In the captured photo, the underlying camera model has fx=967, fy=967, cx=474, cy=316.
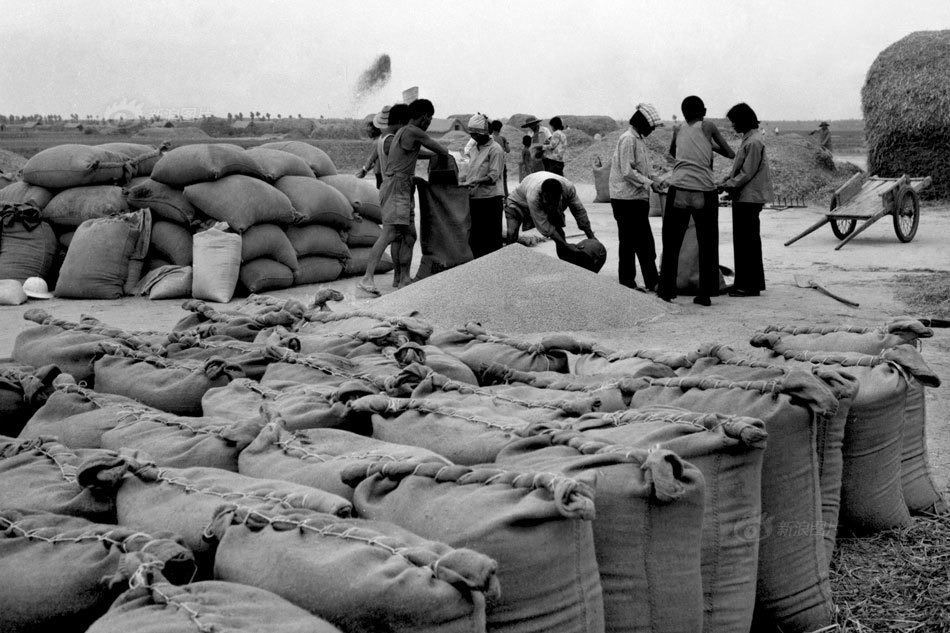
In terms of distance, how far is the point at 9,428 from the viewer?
9.25ft

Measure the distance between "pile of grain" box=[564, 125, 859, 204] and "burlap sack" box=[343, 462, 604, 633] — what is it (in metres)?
16.2

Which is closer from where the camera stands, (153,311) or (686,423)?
(686,423)

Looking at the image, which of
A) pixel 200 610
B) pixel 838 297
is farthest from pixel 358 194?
pixel 200 610

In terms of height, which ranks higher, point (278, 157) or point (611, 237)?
point (278, 157)

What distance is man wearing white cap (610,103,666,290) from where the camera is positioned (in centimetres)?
768

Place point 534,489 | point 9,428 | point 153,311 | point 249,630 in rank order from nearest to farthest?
1. point 249,630
2. point 534,489
3. point 9,428
4. point 153,311

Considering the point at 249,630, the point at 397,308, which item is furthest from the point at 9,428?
the point at 397,308

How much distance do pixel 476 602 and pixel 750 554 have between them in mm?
922

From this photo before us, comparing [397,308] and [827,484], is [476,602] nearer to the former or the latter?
[827,484]

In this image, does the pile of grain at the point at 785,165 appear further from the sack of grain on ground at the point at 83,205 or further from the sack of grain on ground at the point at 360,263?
the sack of grain on ground at the point at 83,205

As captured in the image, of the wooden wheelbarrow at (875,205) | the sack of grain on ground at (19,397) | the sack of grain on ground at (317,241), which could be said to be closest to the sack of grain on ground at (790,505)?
the sack of grain on ground at (19,397)

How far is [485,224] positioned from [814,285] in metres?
2.91

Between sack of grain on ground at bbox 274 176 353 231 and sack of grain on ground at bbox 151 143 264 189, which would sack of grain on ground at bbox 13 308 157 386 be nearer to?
sack of grain on ground at bbox 151 143 264 189

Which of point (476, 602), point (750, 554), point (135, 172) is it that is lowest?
point (750, 554)
